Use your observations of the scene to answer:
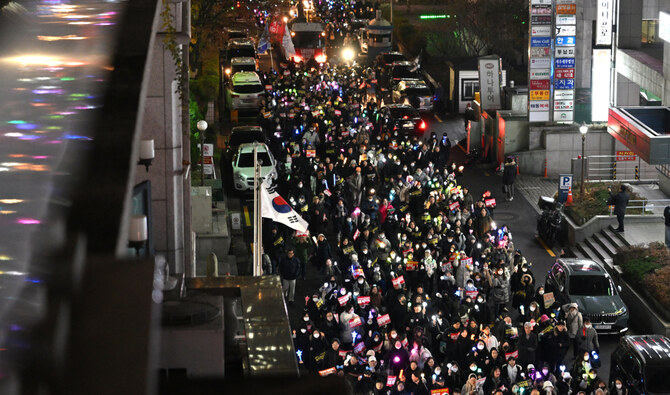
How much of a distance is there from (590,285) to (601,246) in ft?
17.7

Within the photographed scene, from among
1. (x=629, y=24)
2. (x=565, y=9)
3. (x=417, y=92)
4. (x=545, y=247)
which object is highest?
(x=565, y=9)

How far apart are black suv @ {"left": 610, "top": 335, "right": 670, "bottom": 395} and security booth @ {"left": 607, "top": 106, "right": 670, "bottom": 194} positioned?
1320cm

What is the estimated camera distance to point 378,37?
213ft

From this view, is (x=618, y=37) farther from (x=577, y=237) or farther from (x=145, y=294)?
(x=145, y=294)

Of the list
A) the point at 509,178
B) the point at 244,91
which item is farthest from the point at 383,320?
the point at 244,91

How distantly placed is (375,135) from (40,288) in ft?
126

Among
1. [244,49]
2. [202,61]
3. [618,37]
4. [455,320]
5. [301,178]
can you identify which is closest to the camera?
[455,320]

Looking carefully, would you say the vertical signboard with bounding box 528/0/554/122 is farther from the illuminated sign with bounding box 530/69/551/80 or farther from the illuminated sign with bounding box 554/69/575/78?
the illuminated sign with bounding box 554/69/575/78

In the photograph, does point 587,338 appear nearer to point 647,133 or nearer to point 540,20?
point 647,133

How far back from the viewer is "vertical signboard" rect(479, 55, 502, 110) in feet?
140

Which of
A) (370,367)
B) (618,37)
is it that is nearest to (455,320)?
(370,367)

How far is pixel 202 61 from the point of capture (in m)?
48.4

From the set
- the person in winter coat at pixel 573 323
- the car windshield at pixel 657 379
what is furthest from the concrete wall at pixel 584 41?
the car windshield at pixel 657 379

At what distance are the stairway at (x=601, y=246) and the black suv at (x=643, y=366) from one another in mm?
8082
